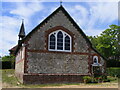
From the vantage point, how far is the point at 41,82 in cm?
1822

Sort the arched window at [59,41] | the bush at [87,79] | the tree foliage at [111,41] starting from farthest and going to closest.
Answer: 1. the tree foliage at [111,41]
2. the arched window at [59,41]
3. the bush at [87,79]

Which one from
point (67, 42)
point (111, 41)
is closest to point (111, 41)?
point (111, 41)

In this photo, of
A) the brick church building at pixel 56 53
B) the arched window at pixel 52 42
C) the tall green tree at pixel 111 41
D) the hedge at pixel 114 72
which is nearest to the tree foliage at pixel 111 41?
the tall green tree at pixel 111 41

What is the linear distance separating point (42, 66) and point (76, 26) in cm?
702

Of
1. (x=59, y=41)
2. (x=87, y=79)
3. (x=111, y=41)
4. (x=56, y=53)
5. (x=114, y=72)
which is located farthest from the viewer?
(x=111, y=41)

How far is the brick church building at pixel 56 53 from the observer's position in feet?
60.4

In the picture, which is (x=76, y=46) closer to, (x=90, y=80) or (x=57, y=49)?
(x=57, y=49)

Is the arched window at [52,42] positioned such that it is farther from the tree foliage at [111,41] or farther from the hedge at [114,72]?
the tree foliage at [111,41]

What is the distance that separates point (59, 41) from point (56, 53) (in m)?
1.58

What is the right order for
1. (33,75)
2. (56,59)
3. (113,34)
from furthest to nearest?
(113,34)
(56,59)
(33,75)

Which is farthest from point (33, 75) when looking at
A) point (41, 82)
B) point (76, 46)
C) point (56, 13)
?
point (56, 13)

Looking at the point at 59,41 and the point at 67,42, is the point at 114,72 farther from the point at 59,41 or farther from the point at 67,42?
the point at 59,41

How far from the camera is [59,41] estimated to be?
19.9 m

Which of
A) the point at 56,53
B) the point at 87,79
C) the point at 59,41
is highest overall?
the point at 59,41
